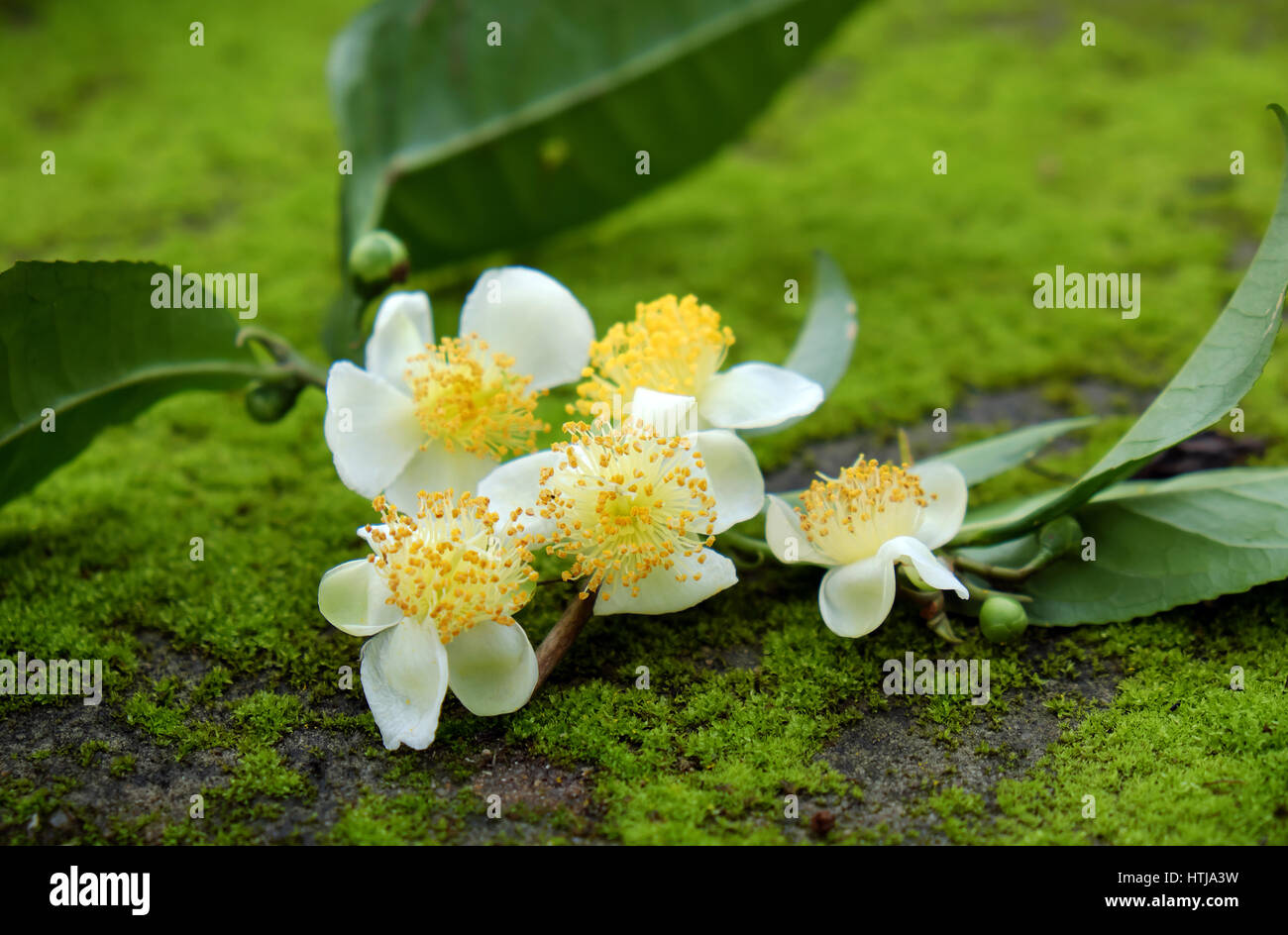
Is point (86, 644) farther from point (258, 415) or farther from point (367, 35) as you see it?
point (367, 35)

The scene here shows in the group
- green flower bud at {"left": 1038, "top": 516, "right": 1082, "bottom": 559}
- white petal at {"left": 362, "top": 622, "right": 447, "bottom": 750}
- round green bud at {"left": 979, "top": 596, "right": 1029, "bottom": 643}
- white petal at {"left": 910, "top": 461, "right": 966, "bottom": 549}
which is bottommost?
white petal at {"left": 362, "top": 622, "right": 447, "bottom": 750}

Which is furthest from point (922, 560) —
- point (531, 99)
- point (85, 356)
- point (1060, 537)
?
point (531, 99)

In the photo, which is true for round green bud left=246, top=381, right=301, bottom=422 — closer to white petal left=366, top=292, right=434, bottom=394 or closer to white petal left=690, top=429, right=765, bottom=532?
white petal left=366, top=292, right=434, bottom=394

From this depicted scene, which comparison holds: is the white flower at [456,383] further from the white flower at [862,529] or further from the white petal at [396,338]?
the white flower at [862,529]

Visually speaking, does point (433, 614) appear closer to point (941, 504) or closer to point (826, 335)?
point (941, 504)

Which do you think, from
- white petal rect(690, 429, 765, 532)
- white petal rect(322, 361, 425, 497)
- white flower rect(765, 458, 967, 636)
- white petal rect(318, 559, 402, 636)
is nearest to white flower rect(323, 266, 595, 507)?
white petal rect(322, 361, 425, 497)

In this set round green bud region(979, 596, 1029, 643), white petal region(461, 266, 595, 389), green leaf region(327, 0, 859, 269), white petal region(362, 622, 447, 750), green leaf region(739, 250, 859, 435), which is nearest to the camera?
white petal region(362, 622, 447, 750)

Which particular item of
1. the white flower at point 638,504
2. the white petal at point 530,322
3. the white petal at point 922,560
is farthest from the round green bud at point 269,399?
the white petal at point 922,560
